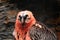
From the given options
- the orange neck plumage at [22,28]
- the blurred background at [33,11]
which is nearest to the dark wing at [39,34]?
the orange neck plumage at [22,28]

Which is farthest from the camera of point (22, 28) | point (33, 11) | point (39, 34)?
point (33, 11)

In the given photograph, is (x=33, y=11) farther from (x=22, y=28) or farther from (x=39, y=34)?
(x=39, y=34)

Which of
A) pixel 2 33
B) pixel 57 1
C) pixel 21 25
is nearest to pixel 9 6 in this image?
pixel 2 33

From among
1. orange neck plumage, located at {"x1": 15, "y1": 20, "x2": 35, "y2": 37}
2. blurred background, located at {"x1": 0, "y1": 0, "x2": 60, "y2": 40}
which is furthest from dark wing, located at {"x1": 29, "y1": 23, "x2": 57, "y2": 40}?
blurred background, located at {"x1": 0, "y1": 0, "x2": 60, "y2": 40}

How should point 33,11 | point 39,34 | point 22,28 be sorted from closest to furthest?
point 39,34, point 22,28, point 33,11

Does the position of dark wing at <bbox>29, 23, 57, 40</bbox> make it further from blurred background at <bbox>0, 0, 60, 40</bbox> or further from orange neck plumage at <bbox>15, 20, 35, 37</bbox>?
blurred background at <bbox>0, 0, 60, 40</bbox>

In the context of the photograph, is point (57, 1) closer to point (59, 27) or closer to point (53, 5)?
point (53, 5)

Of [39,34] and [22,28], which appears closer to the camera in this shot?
[39,34]

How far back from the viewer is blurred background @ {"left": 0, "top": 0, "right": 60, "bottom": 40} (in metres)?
8.05

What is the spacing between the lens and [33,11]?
812 cm

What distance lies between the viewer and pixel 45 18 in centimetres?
814

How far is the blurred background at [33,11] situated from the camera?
8.05 meters

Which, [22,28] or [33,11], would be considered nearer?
[22,28]

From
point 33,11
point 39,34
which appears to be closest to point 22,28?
point 39,34
